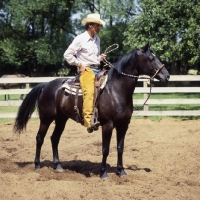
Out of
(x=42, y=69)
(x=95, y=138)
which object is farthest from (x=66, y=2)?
(x=95, y=138)

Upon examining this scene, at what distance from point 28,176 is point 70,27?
90.3 ft

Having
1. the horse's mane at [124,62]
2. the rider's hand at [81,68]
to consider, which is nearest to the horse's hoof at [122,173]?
the horse's mane at [124,62]

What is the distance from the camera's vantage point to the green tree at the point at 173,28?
16141 mm

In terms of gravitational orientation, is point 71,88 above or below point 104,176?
above

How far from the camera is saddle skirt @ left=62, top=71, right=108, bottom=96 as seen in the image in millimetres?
5594

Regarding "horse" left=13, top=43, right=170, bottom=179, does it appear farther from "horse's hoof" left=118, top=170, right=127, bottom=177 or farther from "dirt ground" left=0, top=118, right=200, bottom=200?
"dirt ground" left=0, top=118, right=200, bottom=200

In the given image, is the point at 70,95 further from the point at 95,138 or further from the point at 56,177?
the point at 95,138

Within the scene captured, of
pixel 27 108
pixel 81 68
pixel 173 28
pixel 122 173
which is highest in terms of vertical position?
pixel 173 28

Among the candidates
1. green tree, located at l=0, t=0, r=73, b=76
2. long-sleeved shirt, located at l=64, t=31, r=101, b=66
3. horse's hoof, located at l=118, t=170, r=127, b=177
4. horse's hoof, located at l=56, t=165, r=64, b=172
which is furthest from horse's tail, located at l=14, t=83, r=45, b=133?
green tree, located at l=0, t=0, r=73, b=76

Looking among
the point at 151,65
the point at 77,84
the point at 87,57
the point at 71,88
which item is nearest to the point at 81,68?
the point at 87,57

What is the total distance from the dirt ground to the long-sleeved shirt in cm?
183

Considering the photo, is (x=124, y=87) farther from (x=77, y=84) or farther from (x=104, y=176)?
(x=104, y=176)

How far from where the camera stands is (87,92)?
549 centimetres

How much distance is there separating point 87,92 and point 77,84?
1.30 feet
